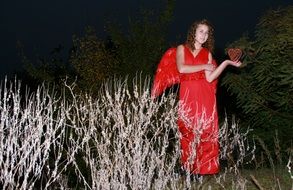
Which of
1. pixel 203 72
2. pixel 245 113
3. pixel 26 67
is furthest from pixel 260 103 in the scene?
pixel 26 67

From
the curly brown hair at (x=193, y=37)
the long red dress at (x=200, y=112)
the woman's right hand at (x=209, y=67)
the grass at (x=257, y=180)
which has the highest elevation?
the curly brown hair at (x=193, y=37)

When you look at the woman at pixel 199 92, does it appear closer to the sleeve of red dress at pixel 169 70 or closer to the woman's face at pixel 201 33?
the woman's face at pixel 201 33

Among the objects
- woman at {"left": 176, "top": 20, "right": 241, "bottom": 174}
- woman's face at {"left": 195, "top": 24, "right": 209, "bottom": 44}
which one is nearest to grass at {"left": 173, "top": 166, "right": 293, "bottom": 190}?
woman at {"left": 176, "top": 20, "right": 241, "bottom": 174}

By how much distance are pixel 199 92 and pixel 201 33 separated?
2.59ft

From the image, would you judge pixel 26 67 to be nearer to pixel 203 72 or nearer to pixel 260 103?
pixel 260 103

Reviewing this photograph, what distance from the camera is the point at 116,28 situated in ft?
52.7

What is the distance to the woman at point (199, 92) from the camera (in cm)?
740

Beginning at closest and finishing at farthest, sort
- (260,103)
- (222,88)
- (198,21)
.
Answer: (198,21)
(260,103)
(222,88)

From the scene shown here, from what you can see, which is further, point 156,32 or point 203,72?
point 156,32

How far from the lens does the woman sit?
7398 millimetres

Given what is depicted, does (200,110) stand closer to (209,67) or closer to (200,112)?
(200,112)

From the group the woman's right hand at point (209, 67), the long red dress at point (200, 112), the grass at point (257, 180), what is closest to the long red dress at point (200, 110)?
the long red dress at point (200, 112)

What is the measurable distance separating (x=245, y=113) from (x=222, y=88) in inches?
56.7

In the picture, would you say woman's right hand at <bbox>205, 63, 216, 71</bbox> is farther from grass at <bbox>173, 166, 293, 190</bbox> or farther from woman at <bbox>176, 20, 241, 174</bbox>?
grass at <bbox>173, 166, 293, 190</bbox>
